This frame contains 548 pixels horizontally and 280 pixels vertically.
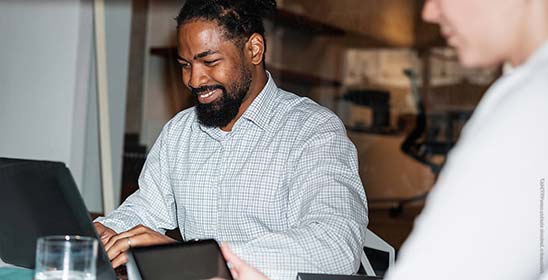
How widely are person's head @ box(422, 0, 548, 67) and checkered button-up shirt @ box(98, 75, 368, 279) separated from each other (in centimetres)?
88

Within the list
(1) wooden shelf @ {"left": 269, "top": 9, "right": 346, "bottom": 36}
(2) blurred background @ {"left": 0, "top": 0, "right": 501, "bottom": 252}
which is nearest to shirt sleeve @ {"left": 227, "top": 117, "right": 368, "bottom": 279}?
(2) blurred background @ {"left": 0, "top": 0, "right": 501, "bottom": 252}

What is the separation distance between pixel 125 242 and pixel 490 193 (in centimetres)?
109

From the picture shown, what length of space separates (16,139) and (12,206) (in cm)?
314

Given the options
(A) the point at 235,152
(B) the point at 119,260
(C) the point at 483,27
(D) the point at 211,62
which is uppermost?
(C) the point at 483,27

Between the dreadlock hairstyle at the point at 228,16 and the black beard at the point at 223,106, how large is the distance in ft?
0.37

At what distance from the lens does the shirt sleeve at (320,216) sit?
1876 millimetres

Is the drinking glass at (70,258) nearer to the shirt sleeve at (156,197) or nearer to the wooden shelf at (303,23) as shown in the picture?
the shirt sleeve at (156,197)

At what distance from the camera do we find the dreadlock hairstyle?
2.42 m

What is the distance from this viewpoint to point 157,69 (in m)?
4.71

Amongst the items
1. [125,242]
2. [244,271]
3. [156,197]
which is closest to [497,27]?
[244,271]

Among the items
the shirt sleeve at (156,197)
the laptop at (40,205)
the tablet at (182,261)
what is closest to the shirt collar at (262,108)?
the shirt sleeve at (156,197)

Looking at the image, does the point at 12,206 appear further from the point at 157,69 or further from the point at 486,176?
the point at 157,69

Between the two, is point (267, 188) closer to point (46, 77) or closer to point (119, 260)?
point (119, 260)

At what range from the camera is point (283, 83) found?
14.1 ft
